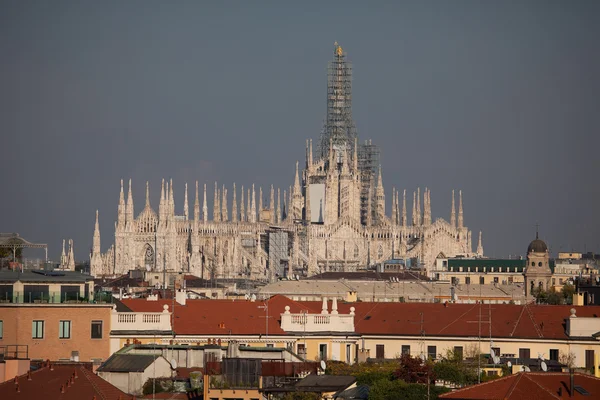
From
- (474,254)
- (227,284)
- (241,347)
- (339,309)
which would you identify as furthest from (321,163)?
(241,347)

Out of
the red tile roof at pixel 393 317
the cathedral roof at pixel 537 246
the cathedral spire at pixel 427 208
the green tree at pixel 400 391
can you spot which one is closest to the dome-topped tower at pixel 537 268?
the cathedral roof at pixel 537 246

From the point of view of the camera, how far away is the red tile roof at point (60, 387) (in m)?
37.1

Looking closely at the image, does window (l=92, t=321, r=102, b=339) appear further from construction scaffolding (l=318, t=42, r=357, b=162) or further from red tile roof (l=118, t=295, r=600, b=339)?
construction scaffolding (l=318, t=42, r=357, b=162)

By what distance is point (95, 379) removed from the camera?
3834 cm

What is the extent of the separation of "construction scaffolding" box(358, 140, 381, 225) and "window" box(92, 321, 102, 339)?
108 metres

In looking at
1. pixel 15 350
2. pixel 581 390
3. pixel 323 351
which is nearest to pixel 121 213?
pixel 323 351

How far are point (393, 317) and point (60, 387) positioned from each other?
75.1ft

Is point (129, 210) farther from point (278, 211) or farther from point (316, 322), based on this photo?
point (316, 322)

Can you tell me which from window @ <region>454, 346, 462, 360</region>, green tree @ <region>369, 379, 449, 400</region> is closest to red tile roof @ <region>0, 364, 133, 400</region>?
green tree @ <region>369, 379, 449, 400</region>

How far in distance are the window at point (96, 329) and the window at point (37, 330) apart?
1430mm

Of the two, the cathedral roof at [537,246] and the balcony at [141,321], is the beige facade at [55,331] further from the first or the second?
the cathedral roof at [537,246]

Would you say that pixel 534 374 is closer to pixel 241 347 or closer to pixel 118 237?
pixel 241 347

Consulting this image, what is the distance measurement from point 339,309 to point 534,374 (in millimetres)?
23454

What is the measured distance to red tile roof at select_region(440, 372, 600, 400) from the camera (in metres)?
36.6
